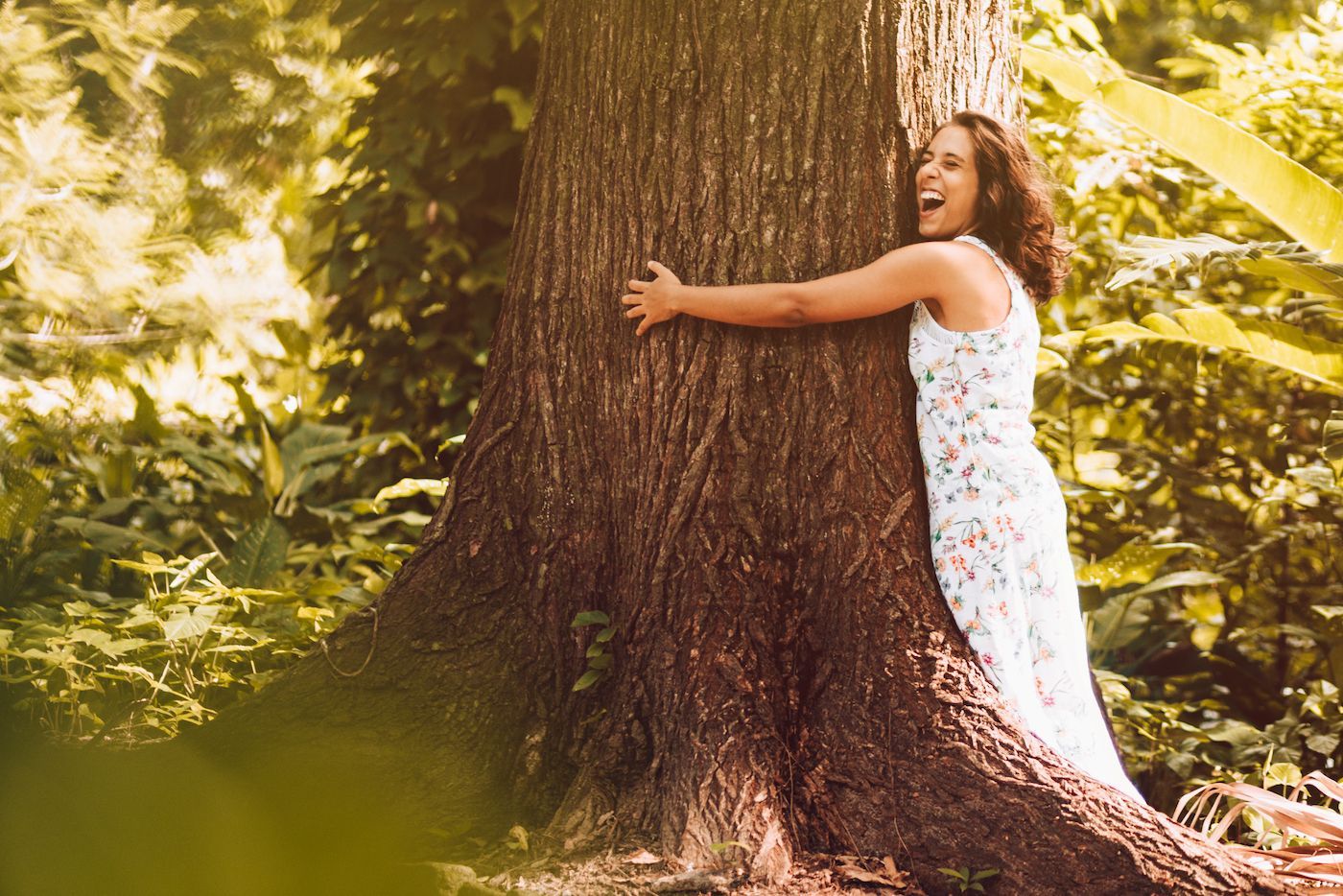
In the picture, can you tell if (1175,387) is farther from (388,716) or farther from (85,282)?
(85,282)

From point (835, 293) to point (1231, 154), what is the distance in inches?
87.2

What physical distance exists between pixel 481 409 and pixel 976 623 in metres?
1.43

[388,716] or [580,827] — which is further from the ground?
[388,716]

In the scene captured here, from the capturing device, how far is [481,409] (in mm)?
3037

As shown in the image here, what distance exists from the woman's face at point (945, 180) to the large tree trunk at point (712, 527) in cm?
5

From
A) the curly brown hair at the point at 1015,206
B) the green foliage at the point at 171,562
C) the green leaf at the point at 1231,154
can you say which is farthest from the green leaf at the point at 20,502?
the green leaf at the point at 1231,154

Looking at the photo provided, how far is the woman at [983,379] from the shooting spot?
8.57ft

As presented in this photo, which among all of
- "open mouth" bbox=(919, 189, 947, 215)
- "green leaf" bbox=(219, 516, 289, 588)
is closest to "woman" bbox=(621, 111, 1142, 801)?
"open mouth" bbox=(919, 189, 947, 215)

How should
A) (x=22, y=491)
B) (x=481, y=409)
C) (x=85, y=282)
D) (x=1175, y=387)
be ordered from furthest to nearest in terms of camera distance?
(x=1175, y=387), (x=85, y=282), (x=481, y=409), (x=22, y=491)

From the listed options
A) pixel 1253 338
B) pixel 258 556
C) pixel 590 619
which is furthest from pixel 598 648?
pixel 1253 338

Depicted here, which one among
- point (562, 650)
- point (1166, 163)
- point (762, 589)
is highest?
point (1166, 163)

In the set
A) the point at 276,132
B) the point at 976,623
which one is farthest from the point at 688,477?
the point at 276,132

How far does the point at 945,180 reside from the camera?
2688 millimetres

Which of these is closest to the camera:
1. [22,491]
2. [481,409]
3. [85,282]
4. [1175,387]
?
[22,491]
